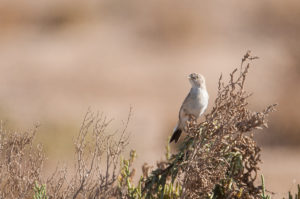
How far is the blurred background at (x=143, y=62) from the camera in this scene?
25.5 metres

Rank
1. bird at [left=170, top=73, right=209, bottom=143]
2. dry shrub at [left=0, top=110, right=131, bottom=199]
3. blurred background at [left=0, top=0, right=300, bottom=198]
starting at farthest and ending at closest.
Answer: blurred background at [left=0, top=0, right=300, bottom=198] < bird at [left=170, top=73, right=209, bottom=143] < dry shrub at [left=0, top=110, right=131, bottom=199]

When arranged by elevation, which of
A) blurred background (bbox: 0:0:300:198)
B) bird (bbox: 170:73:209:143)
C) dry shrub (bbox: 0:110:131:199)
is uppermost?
blurred background (bbox: 0:0:300:198)

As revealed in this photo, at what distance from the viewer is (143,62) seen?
120 feet

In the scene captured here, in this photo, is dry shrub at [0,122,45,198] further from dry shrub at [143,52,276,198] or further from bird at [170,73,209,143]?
bird at [170,73,209,143]

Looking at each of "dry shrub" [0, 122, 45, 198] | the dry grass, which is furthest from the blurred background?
the dry grass

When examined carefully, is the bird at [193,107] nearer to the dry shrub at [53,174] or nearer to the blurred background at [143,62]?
the dry shrub at [53,174]

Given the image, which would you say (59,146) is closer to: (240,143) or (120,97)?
(120,97)

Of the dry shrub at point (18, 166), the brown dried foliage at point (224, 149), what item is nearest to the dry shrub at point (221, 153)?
the brown dried foliage at point (224, 149)

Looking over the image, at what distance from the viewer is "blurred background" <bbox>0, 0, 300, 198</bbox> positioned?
25500mm

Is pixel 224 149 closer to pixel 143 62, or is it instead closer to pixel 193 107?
pixel 193 107

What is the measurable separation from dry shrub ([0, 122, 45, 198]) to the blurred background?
534 inches

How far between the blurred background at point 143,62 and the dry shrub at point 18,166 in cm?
1357

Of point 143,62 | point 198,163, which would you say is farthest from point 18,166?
point 143,62

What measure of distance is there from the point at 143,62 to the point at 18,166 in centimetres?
2917
